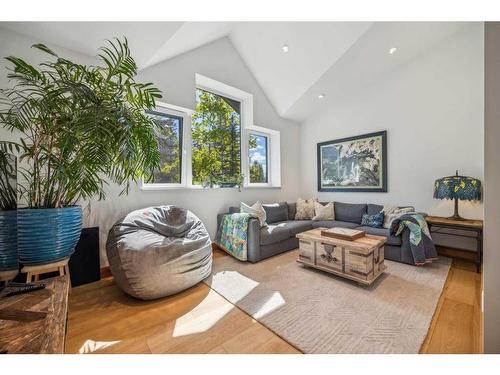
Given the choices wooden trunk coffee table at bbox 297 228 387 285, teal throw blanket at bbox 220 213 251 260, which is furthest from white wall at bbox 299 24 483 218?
teal throw blanket at bbox 220 213 251 260

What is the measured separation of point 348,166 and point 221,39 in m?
3.26

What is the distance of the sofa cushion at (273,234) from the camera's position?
288 centimetres

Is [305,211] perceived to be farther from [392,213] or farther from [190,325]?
[190,325]

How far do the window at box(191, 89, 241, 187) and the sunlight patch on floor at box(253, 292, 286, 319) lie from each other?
79.4 inches

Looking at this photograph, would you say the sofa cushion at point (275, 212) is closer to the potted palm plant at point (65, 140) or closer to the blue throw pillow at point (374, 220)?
the blue throw pillow at point (374, 220)

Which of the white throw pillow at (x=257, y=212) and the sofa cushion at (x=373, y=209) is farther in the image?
the sofa cushion at (x=373, y=209)

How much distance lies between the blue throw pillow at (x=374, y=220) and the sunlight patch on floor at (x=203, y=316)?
2517 mm

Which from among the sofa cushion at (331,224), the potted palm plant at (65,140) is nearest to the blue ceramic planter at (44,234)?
the potted palm plant at (65,140)

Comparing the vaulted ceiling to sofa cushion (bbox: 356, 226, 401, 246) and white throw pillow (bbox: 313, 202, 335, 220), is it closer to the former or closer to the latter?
white throw pillow (bbox: 313, 202, 335, 220)

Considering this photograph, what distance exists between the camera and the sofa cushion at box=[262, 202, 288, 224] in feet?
12.1

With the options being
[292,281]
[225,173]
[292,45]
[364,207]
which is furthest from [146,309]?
[292,45]
